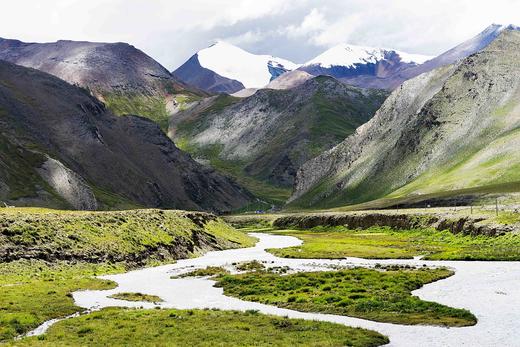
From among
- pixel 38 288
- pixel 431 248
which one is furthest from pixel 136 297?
pixel 431 248

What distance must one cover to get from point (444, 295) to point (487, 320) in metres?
11.5

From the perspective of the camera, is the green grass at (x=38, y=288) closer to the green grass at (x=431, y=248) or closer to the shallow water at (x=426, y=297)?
the shallow water at (x=426, y=297)

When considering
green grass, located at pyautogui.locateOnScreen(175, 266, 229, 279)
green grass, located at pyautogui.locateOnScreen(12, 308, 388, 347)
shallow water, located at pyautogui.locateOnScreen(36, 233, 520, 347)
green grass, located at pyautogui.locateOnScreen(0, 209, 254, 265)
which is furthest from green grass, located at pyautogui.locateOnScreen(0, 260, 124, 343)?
green grass, located at pyautogui.locateOnScreen(175, 266, 229, 279)

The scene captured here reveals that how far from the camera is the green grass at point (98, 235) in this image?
241ft

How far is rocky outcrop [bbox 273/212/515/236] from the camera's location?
334ft

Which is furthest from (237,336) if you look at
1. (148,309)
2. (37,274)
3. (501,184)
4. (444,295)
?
(501,184)

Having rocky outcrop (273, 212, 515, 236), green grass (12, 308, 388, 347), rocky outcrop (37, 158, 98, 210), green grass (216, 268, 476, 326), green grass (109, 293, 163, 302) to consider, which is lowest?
rocky outcrop (273, 212, 515, 236)

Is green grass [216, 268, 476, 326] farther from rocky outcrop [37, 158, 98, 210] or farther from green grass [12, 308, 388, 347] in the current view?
rocky outcrop [37, 158, 98, 210]

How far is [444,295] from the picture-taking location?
168ft

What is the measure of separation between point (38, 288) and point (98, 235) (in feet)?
84.6

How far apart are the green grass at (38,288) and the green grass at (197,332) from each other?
3066mm

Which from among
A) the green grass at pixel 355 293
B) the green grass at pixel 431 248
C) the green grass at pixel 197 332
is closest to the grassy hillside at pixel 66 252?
the green grass at pixel 197 332

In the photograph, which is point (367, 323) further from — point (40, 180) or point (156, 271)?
point (40, 180)

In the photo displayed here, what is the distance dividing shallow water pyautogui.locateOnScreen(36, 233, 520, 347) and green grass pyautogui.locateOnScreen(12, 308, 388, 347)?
316cm
